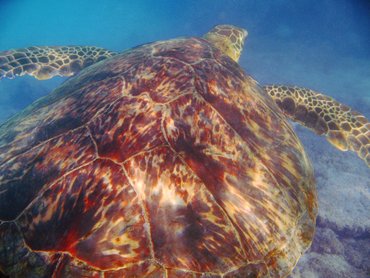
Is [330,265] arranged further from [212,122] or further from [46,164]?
[46,164]

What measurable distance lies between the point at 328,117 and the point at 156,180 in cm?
386

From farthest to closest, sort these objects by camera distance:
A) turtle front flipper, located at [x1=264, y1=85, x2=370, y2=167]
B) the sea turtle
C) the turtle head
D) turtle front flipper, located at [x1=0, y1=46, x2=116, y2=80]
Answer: the turtle head
turtle front flipper, located at [x1=0, y1=46, x2=116, y2=80]
turtle front flipper, located at [x1=264, y1=85, x2=370, y2=167]
the sea turtle

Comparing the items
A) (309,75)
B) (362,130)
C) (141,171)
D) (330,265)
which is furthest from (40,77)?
(309,75)

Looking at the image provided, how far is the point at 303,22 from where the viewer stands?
44656 millimetres

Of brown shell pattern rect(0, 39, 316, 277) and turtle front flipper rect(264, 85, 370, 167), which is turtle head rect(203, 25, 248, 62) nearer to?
turtle front flipper rect(264, 85, 370, 167)

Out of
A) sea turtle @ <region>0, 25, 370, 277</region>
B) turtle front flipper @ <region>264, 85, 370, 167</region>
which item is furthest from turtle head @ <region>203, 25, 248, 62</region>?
sea turtle @ <region>0, 25, 370, 277</region>

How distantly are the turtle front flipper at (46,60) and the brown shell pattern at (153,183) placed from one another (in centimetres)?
295

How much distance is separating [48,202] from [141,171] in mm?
661

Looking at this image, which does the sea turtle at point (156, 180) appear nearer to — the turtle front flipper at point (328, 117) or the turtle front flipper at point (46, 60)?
the turtle front flipper at point (328, 117)

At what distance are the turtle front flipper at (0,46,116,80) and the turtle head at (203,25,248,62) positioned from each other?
2.53 m

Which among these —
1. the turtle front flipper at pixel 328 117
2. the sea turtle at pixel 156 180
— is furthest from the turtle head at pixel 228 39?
the sea turtle at pixel 156 180

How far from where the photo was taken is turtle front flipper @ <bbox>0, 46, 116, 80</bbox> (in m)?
5.23

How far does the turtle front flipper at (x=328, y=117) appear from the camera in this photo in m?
4.27

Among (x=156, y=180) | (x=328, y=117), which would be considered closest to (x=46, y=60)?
(x=156, y=180)
